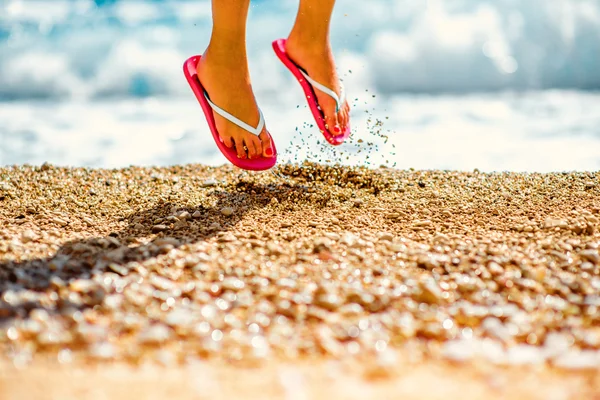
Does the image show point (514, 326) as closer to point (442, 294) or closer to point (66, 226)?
point (442, 294)

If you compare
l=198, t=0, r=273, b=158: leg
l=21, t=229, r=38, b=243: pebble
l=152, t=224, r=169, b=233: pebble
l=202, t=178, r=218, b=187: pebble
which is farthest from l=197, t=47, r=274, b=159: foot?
l=21, t=229, r=38, b=243: pebble

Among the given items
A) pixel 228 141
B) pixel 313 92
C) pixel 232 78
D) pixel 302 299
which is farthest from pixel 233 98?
pixel 302 299

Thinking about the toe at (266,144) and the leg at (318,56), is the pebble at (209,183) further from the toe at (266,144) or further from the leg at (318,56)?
the leg at (318,56)

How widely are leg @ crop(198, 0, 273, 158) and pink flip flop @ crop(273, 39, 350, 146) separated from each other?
0.32 metres

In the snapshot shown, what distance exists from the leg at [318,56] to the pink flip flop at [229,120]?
1.14ft

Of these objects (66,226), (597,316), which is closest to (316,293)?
(597,316)

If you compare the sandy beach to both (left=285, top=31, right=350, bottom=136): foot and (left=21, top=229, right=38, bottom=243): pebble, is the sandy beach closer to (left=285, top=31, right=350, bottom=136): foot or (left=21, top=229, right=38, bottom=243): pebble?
(left=21, top=229, right=38, bottom=243): pebble

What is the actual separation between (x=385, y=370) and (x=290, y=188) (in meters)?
1.85

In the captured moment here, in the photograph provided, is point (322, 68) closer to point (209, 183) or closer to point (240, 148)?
point (240, 148)

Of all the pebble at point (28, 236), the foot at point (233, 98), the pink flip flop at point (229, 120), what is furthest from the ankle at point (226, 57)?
the pebble at point (28, 236)

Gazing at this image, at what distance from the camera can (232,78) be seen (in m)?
2.77

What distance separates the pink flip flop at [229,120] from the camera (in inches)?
111

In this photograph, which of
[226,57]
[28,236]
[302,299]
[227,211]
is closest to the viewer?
[302,299]

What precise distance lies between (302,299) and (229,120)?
1.46m
